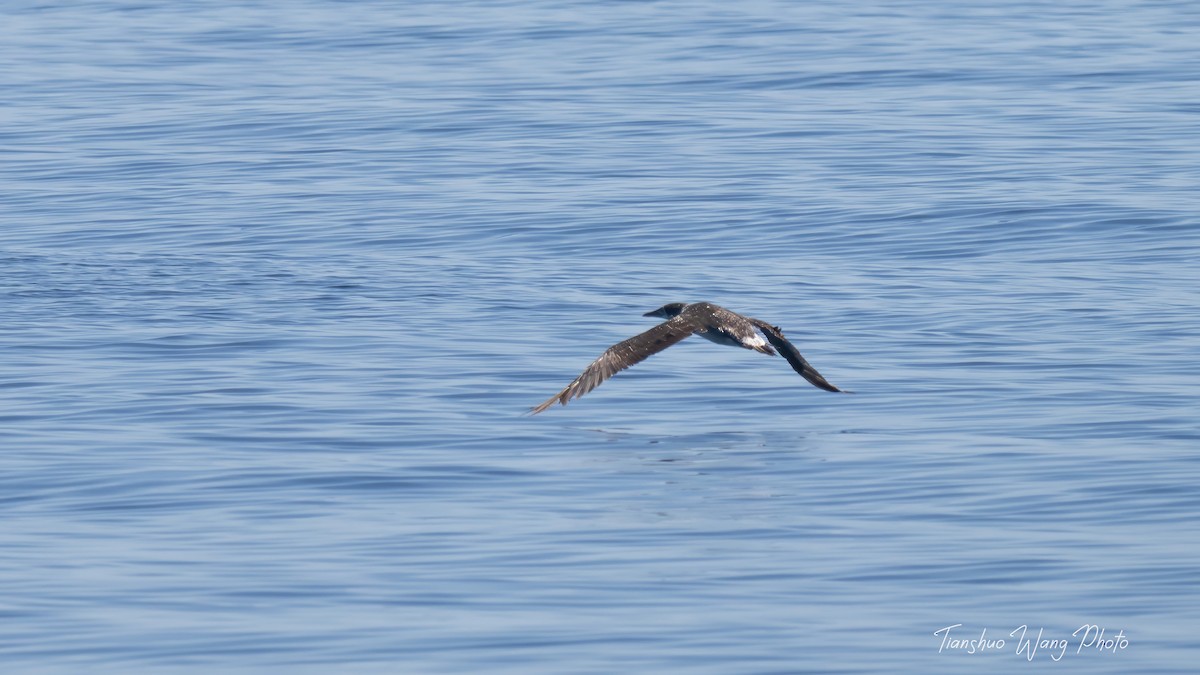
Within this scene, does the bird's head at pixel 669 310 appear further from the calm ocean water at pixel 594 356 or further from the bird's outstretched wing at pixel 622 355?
the bird's outstretched wing at pixel 622 355

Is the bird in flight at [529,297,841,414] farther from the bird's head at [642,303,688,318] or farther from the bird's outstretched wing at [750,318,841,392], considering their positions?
the bird's head at [642,303,688,318]

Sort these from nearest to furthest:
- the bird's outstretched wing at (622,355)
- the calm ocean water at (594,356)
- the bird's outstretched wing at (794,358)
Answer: the calm ocean water at (594,356) < the bird's outstretched wing at (622,355) < the bird's outstretched wing at (794,358)

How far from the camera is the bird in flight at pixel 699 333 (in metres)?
11.9

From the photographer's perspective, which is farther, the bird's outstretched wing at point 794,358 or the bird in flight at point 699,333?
the bird's outstretched wing at point 794,358

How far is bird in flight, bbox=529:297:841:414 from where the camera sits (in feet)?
39.1

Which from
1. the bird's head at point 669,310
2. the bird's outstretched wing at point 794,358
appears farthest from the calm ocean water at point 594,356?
the bird's head at point 669,310

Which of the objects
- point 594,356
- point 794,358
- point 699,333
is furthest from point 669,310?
point 794,358

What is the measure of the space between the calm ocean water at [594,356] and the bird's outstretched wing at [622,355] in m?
0.29

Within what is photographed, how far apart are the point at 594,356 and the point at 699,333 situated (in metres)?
1.57

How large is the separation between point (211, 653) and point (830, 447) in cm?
433

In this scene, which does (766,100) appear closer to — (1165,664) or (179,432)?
(179,432)

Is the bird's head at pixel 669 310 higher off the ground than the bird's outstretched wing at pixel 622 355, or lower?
lower

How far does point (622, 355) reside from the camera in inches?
474

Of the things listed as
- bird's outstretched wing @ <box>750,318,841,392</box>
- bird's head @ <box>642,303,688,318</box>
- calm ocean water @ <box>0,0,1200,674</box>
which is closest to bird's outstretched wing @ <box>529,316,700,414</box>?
calm ocean water @ <box>0,0,1200,674</box>
